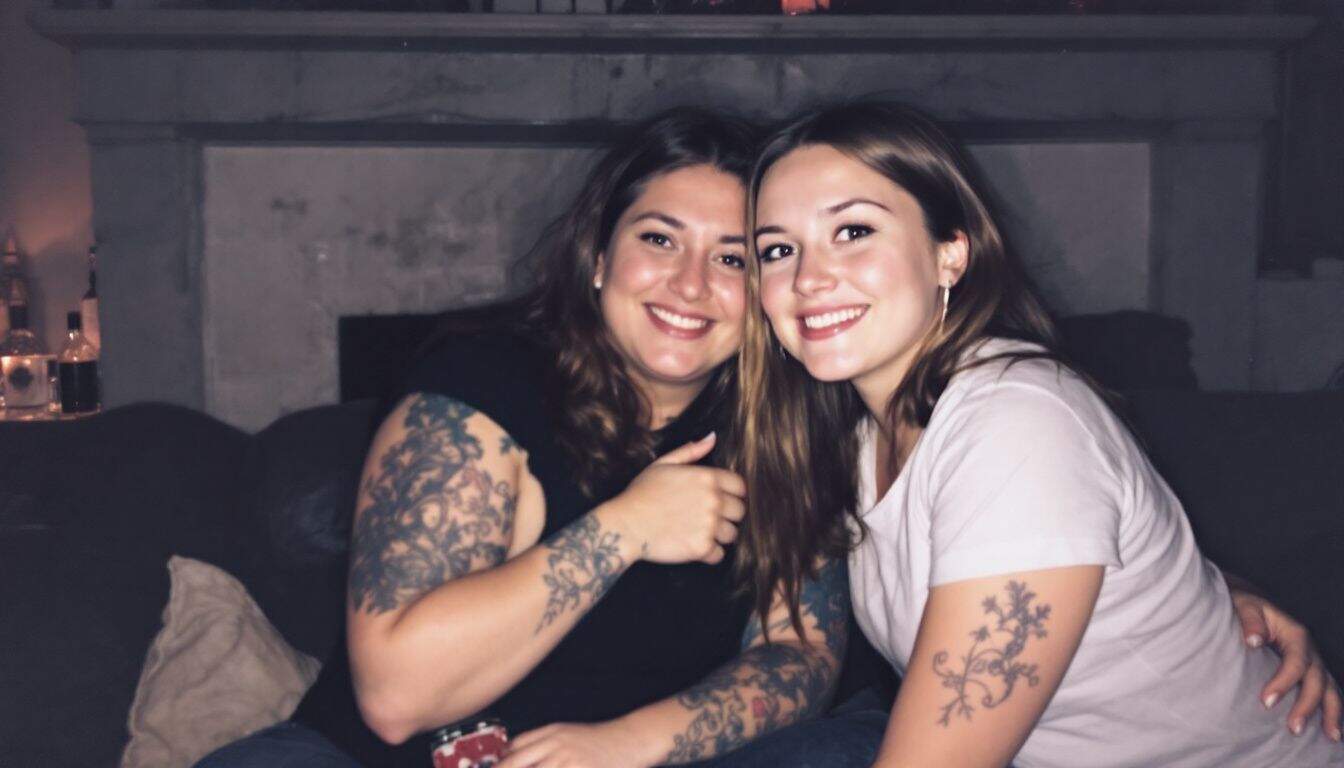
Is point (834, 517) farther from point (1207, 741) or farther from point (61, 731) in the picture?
point (61, 731)

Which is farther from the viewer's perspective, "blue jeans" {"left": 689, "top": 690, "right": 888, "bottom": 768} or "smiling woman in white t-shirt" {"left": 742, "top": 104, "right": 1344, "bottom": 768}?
"blue jeans" {"left": 689, "top": 690, "right": 888, "bottom": 768}

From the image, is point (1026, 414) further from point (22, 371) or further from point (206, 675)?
point (22, 371)

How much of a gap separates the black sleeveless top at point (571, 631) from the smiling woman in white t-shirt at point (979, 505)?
0.20 metres

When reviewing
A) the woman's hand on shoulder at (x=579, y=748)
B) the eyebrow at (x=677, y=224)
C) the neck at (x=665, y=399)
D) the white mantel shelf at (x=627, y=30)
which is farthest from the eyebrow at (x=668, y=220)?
the white mantel shelf at (x=627, y=30)

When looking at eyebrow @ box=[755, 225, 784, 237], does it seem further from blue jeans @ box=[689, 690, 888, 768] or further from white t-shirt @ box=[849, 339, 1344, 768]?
blue jeans @ box=[689, 690, 888, 768]

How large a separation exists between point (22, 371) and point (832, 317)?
10.2 feet

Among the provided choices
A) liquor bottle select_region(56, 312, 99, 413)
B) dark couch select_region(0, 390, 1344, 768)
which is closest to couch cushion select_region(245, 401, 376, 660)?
dark couch select_region(0, 390, 1344, 768)

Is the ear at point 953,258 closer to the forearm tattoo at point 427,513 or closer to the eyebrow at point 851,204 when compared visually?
the eyebrow at point 851,204

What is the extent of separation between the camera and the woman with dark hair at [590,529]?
129 cm

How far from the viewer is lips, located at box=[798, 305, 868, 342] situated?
52.0 inches

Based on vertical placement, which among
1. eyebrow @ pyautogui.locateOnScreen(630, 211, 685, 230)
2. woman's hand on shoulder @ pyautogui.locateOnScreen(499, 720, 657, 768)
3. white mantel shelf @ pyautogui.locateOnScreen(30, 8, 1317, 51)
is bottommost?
woman's hand on shoulder @ pyautogui.locateOnScreen(499, 720, 657, 768)

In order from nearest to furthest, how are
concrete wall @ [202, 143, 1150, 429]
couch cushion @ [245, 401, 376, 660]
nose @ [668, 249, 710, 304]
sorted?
nose @ [668, 249, 710, 304], couch cushion @ [245, 401, 376, 660], concrete wall @ [202, 143, 1150, 429]

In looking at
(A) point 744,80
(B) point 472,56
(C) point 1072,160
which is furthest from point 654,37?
(C) point 1072,160

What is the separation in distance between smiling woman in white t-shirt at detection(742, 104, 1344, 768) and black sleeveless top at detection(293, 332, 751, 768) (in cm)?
20
